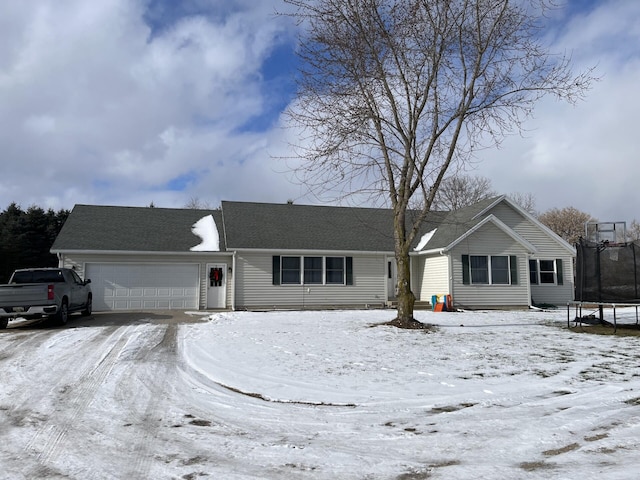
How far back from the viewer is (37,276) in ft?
49.3

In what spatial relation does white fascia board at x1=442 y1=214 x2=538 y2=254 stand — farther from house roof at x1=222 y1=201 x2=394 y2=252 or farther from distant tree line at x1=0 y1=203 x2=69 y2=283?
distant tree line at x1=0 y1=203 x2=69 y2=283

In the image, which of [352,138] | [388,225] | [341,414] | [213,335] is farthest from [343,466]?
[388,225]

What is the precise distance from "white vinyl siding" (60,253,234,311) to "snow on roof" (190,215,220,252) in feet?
0.98

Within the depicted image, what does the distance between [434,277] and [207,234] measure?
10300 millimetres

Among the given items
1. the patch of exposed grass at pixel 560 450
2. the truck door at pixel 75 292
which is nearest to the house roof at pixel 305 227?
the truck door at pixel 75 292

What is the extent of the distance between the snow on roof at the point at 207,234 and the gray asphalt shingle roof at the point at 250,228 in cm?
23

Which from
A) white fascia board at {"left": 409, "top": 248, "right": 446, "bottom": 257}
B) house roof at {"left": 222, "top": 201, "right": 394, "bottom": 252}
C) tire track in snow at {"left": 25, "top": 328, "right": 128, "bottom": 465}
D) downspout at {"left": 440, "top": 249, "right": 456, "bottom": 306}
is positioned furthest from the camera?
house roof at {"left": 222, "top": 201, "right": 394, "bottom": 252}

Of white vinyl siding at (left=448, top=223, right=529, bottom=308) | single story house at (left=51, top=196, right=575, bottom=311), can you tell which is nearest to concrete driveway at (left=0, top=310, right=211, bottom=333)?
single story house at (left=51, top=196, right=575, bottom=311)

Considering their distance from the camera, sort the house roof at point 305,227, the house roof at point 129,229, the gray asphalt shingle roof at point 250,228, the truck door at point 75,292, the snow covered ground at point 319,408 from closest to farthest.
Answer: the snow covered ground at point 319,408, the truck door at point 75,292, the house roof at point 129,229, the gray asphalt shingle roof at point 250,228, the house roof at point 305,227

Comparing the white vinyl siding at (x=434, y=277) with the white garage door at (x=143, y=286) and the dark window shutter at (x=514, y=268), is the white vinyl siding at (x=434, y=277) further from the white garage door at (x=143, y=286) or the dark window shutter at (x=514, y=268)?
the white garage door at (x=143, y=286)

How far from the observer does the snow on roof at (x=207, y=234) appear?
20.1m

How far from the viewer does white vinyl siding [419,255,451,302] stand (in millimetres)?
20688

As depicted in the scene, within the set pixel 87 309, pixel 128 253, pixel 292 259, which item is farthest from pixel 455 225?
pixel 87 309

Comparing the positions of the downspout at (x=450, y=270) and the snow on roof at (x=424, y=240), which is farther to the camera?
the snow on roof at (x=424, y=240)
